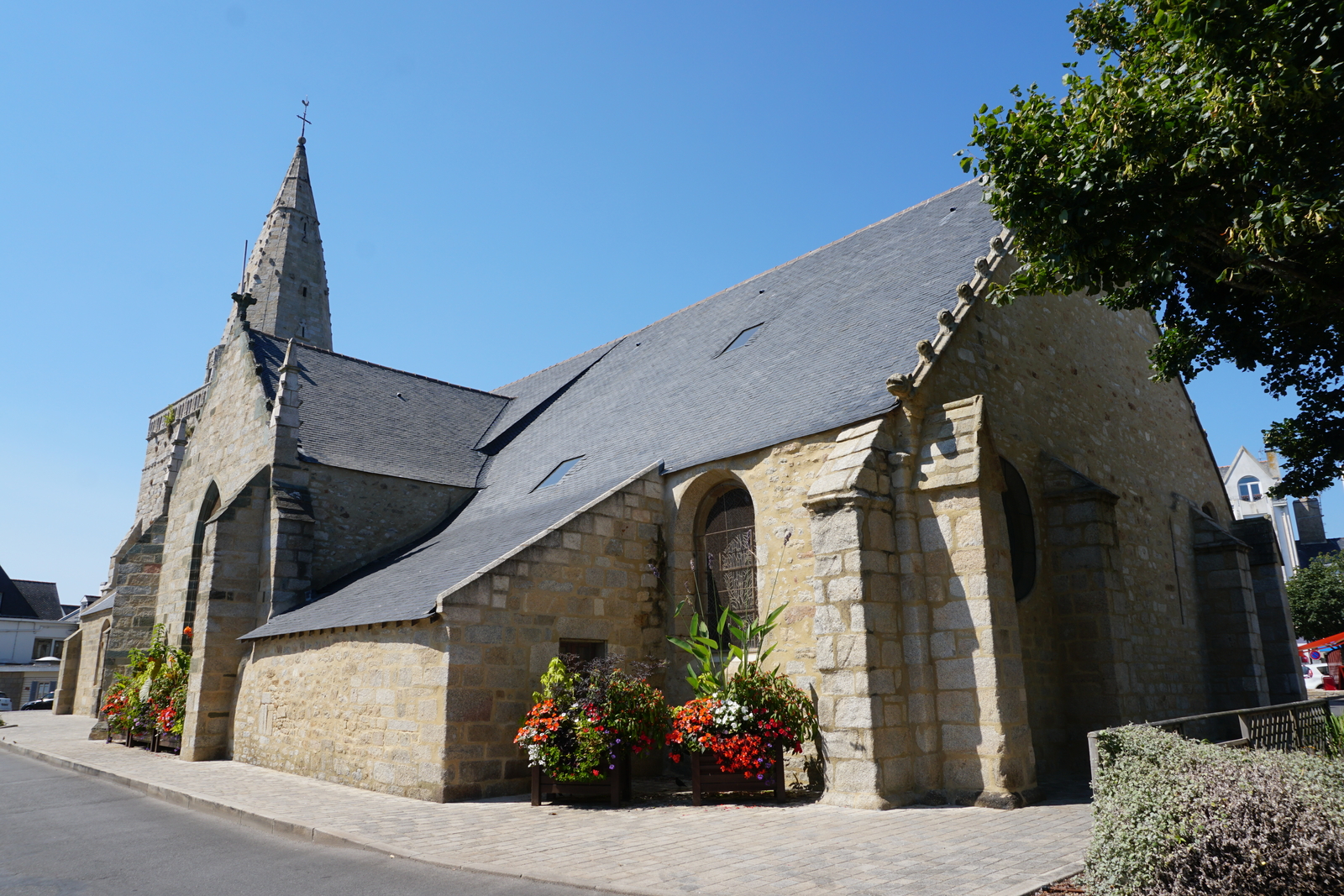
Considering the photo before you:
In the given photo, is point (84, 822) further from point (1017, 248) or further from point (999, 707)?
point (1017, 248)

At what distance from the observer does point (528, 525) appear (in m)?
12.6

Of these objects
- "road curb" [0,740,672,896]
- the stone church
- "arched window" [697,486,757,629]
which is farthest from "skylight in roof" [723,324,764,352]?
"road curb" [0,740,672,896]

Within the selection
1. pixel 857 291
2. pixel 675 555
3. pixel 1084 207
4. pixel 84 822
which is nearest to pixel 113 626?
pixel 84 822

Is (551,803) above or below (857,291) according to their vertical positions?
below

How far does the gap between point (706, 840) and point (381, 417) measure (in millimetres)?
14068

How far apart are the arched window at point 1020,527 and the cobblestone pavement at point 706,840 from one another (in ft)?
10.4

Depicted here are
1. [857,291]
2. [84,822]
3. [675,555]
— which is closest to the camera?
[84,822]

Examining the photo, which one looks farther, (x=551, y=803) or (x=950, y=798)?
(x=551, y=803)

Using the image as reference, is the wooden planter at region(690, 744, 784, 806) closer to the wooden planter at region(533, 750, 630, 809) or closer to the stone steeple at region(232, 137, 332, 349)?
the wooden planter at region(533, 750, 630, 809)

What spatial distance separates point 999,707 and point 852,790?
1.60 m

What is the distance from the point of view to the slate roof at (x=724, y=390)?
1097cm

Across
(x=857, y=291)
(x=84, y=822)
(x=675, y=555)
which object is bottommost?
(x=84, y=822)

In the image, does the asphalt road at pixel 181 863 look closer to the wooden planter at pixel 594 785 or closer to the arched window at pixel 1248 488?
the wooden planter at pixel 594 785

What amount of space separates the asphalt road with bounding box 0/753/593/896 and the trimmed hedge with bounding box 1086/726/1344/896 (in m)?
3.16
